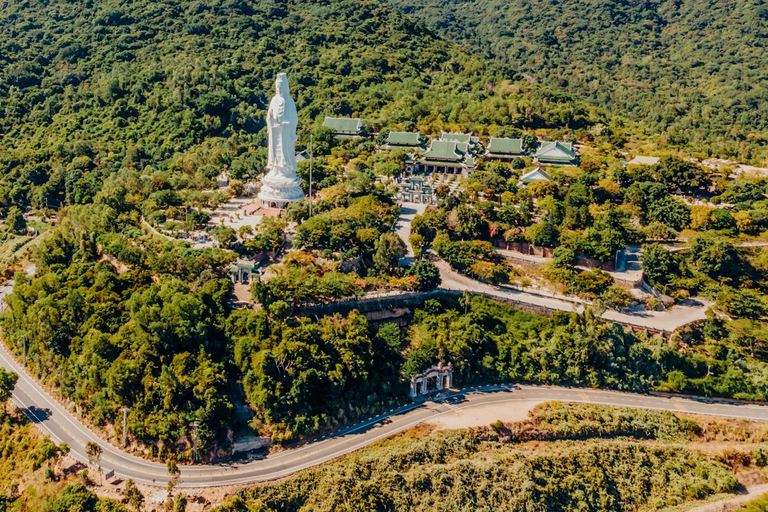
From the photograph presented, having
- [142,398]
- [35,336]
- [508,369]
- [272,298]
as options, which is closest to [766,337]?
[508,369]

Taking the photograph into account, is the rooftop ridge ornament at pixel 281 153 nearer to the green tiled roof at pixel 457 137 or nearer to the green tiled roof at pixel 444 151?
the green tiled roof at pixel 444 151

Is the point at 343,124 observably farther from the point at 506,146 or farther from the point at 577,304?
the point at 577,304

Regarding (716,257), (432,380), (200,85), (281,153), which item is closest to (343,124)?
(281,153)

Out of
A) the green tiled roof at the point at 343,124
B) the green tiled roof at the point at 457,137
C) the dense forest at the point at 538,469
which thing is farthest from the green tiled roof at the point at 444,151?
the dense forest at the point at 538,469

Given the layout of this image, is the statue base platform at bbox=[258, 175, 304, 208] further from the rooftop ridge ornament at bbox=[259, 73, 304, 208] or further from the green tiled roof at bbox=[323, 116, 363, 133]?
the green tiled roof at bbox=[323, 116, 363, 133]

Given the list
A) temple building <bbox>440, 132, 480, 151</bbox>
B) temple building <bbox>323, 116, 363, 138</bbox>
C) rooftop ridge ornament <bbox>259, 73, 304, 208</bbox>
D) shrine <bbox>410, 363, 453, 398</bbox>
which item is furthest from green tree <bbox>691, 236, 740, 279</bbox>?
temple building <bbox>323, 116, 363, 138</bbox>

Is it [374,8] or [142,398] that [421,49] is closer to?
[374,8]
